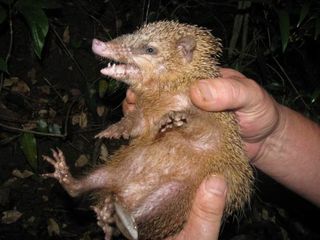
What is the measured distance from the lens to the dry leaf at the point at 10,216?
3.78 metres

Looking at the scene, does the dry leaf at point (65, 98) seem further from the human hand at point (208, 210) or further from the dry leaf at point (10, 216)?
the human hand at point (208, 210)

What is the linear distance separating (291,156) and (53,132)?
84.8 inches

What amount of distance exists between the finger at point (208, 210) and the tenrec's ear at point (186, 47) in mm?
824

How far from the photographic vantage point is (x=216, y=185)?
221 cm

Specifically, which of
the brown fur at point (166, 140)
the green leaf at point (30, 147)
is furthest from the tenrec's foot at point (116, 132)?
the green leaf at point (30, 147)

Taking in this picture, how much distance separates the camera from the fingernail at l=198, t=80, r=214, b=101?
2.18 m

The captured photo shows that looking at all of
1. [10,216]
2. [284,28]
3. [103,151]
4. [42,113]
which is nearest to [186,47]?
[284,28]

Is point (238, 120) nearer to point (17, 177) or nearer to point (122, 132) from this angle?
point (122, 132)

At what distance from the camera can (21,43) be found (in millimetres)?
4441

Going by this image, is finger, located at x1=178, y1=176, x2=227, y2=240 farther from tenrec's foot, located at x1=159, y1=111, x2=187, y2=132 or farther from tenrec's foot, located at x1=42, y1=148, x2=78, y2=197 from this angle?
tenrec's foot, located at x1=42, y1=148, x2=78, y2=197

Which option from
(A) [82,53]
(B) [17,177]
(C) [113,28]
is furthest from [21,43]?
(B) [17,177]

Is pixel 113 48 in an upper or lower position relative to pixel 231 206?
upper

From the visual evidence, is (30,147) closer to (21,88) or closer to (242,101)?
(21,88)

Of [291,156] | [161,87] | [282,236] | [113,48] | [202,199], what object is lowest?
[282,236]
